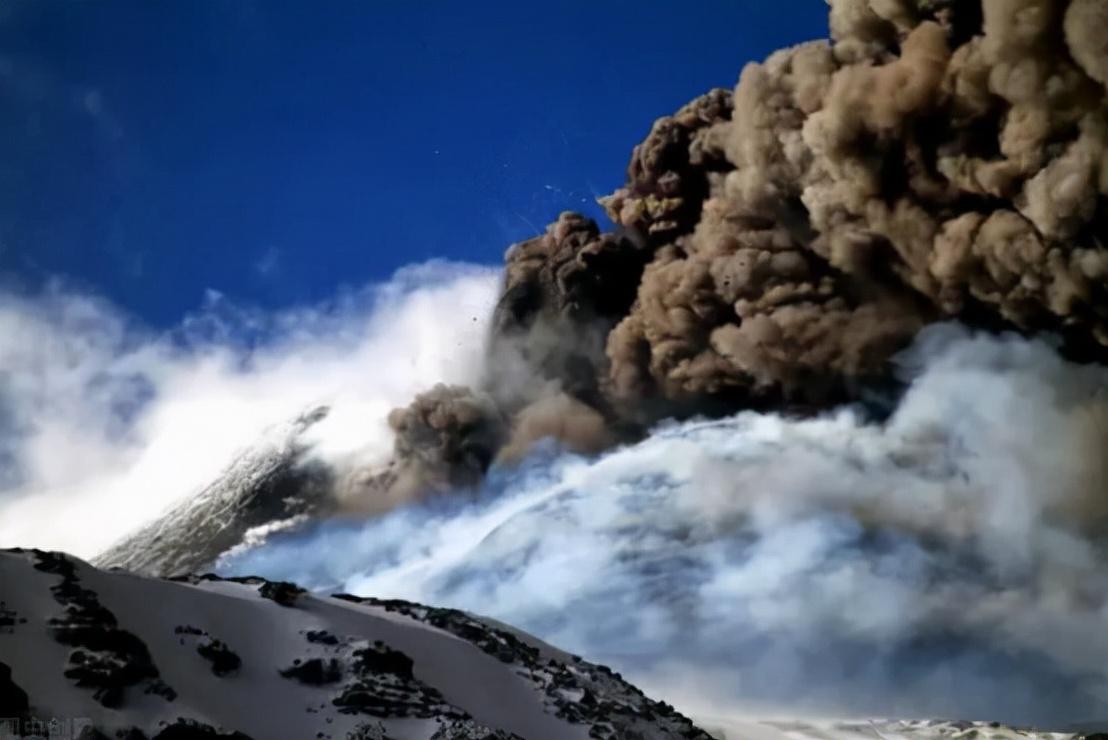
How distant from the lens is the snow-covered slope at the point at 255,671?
1462 centimetres

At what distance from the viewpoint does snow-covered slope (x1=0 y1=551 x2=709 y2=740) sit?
48.0ft

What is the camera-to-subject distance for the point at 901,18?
103 ft

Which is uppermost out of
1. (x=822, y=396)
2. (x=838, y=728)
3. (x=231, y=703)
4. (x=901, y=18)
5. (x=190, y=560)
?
(x=901, y=18)

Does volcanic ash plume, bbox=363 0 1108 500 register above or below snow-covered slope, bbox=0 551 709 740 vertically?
above

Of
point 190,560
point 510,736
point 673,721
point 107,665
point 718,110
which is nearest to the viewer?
point 107,665

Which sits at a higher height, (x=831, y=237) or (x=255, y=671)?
(x=831, y=237)

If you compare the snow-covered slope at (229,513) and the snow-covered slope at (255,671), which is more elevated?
the snow-covered slope at (229,513)

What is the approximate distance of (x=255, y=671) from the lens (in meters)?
17.2

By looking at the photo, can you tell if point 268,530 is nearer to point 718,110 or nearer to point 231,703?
point 718,110

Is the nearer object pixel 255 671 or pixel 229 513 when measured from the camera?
pixel 255 671

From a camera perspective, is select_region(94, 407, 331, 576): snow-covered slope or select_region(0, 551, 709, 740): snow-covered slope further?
select_region(94, 407, 331, 576): snow-covered slope

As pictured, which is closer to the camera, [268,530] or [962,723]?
[962,723]

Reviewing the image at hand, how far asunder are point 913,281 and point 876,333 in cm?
212

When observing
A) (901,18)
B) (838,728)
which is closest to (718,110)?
(901,18)
